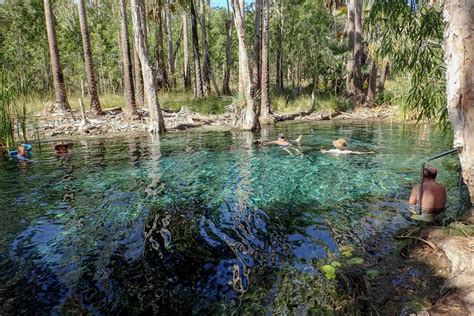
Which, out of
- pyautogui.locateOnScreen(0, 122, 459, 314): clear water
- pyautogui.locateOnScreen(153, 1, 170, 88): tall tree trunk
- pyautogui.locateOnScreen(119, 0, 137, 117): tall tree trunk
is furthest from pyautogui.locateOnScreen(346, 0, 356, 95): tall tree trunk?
pyautogui.locateOnScreen(119, 0, 137, 117): tall tree trunk

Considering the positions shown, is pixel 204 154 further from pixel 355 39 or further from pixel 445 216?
pixel 355 39

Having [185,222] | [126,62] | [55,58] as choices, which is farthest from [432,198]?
[55,58]

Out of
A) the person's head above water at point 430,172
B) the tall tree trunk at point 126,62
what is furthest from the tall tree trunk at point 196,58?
the person's head above water at point 430,172

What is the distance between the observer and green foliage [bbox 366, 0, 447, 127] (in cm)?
708

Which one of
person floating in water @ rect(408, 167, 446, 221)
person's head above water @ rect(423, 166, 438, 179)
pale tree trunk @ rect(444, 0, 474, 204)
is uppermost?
pale tree trunk @ rect(444, 0, 474, 204)

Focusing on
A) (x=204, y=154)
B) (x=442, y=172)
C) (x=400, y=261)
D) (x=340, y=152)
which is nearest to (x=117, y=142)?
(x=204, y=154)

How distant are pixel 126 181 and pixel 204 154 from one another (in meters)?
4.19

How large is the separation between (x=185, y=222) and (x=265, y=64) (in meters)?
16.4

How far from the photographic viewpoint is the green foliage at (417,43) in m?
7.08

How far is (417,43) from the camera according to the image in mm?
7543

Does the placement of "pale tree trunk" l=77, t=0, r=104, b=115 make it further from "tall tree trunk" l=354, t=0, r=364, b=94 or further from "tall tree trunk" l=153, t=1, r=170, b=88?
"tall tree trunk" l=354, t=0, r=364, b=94

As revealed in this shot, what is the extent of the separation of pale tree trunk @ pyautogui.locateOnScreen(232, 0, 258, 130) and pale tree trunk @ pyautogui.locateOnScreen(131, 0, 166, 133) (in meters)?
4.53

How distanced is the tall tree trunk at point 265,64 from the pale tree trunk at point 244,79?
1.87 metres

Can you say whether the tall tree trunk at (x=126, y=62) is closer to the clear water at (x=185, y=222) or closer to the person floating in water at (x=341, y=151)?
the clear water at (x=185, y=222)
